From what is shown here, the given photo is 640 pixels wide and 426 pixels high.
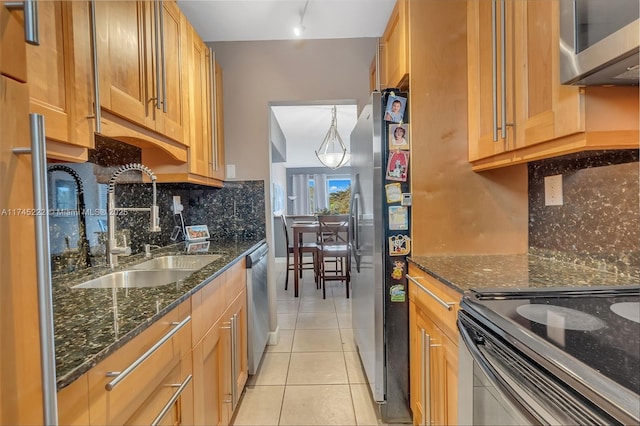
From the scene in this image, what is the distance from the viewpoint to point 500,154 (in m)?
1.38

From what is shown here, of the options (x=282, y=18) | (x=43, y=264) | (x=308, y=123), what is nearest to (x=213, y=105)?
(x=282, y=18)

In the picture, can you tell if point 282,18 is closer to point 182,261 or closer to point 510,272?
point 182,261

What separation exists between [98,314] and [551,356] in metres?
1.06

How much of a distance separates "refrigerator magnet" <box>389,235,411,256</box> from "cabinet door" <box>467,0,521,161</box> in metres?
0.52

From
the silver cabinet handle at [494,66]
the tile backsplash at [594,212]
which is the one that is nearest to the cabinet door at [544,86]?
the silver cabinet handle at [494,66]

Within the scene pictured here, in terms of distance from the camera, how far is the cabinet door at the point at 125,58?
41.7 inches

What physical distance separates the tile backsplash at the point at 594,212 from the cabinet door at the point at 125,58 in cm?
180

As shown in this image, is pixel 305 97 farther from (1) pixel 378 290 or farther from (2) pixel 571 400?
(2) pixel 571 400

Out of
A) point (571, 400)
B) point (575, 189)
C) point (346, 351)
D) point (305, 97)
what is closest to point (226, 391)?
point (346, 351)

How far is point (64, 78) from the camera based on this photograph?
2.86ft

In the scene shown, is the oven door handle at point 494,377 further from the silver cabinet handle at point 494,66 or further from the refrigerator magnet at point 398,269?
the silver cabinet handle at point 494,66

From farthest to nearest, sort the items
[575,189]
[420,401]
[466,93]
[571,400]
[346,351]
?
1. [346,351]
2. [466,93]
3. [420,401]
4. [575,189]
5. [571,400]

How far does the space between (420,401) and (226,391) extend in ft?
3.03

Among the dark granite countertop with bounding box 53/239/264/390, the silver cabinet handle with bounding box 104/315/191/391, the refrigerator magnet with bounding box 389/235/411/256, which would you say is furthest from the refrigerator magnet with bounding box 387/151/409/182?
the silver cabinet handle with bounding box 104/315/191/391
